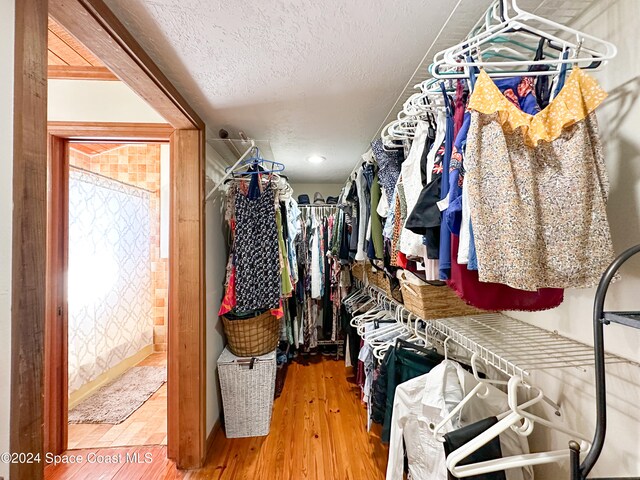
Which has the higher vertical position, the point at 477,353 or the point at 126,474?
the point at 477,353

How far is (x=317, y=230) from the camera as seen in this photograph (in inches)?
117

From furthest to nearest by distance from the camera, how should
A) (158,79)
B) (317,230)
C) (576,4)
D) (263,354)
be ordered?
(317,230)
(263,354)
(158,79)
(576,4)

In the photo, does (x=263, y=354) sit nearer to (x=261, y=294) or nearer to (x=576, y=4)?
(x=261, y=294)

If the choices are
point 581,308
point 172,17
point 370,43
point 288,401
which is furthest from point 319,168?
point 581,308

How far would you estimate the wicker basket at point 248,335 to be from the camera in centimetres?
202

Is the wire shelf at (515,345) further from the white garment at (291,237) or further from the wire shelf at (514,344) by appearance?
the white garment at (291,237)

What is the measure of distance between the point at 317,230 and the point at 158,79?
77.8 inches

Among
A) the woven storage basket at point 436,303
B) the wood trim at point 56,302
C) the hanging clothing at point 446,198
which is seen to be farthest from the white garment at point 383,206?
the wood trim at point 56,302

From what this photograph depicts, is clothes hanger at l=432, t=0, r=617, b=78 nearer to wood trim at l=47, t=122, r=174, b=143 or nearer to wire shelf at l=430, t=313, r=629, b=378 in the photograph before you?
wire shelf at l=430, t=313, r=629, b=378

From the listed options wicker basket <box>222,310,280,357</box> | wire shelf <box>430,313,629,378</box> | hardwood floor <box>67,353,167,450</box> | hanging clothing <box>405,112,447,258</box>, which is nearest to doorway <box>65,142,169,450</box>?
hardwood floor <box>67,353,167,450</box>

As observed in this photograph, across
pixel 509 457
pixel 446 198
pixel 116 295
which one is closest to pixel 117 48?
pixel 446 198

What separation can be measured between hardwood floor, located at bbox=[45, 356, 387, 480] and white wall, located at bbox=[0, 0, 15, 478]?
4.69 feet

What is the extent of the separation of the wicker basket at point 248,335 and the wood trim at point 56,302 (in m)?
1.00

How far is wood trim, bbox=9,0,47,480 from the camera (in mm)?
600
